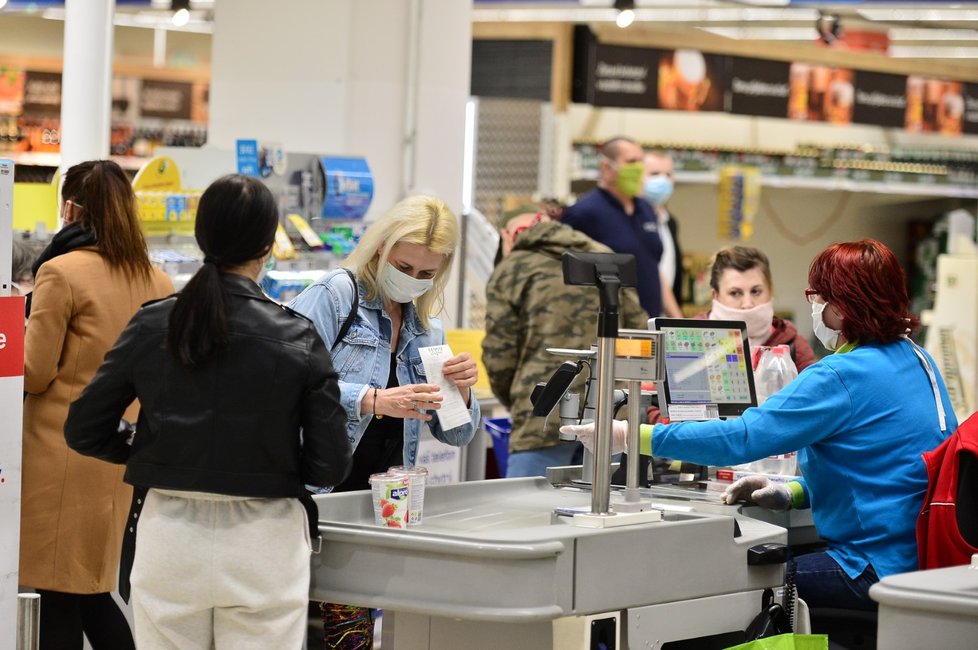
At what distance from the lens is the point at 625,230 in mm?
6629

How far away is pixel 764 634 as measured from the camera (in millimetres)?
3254

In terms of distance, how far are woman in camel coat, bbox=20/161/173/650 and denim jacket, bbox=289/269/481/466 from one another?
756 millimetres

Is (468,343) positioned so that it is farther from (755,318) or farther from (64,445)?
(64,445)

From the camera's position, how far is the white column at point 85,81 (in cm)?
598

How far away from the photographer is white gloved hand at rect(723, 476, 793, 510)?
3623 millimetres

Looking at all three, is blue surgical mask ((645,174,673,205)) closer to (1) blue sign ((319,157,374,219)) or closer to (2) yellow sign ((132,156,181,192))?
(1) blue sign ((319,157,374,219))

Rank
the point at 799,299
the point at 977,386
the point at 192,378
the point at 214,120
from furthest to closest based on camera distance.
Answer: the point at 799,299 → the point at 977,386 → the point at 214,120 → the point at 192,378

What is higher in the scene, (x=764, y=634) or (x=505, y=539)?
(x=505, y=539)

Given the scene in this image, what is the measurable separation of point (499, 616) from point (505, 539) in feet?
0.52

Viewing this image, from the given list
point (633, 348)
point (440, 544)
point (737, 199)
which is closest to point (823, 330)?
point (633, 348)

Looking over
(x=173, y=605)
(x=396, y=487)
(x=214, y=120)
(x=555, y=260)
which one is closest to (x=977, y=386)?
(x=555, y=260)

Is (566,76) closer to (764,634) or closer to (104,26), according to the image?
(104,26)

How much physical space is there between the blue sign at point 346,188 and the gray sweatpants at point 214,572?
140 inches

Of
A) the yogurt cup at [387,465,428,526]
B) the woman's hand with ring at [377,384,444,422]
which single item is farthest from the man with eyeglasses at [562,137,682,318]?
the yogurt cup at [387,465,428,526]
